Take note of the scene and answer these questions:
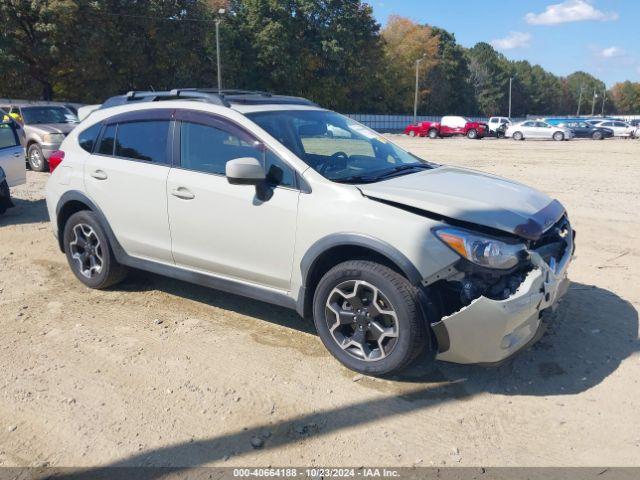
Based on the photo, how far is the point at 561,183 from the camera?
12180 millimetres

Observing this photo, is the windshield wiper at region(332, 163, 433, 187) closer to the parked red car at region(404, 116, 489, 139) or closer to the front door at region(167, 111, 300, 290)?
the front door at region(167, 111, 300, 290)

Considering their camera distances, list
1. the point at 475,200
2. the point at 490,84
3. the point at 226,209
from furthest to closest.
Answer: the point at 490,84
the point at 226,209
the point at 475,200

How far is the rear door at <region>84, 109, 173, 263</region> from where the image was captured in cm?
457

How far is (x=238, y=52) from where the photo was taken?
2073 inches

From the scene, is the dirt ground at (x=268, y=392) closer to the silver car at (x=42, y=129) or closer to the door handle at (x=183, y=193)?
the door handle at (x=183, y=193)

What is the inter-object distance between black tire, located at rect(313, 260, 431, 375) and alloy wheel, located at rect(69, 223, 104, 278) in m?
2.55

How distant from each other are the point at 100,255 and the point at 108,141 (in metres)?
1.08

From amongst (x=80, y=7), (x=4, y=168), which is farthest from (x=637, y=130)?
(x=4, y=168)

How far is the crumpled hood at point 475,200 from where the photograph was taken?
3.43m

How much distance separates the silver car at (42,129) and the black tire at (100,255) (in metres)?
8.79

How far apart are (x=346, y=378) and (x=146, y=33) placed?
142 feet

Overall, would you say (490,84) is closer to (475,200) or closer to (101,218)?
(101,218)

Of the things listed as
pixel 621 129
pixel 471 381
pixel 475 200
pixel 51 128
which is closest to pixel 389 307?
pixel 471 381

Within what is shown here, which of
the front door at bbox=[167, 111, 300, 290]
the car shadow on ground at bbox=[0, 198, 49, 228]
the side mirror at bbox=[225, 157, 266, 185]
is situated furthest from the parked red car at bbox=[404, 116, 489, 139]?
the side mirror at bbox=[225, 157, 266, 185]
